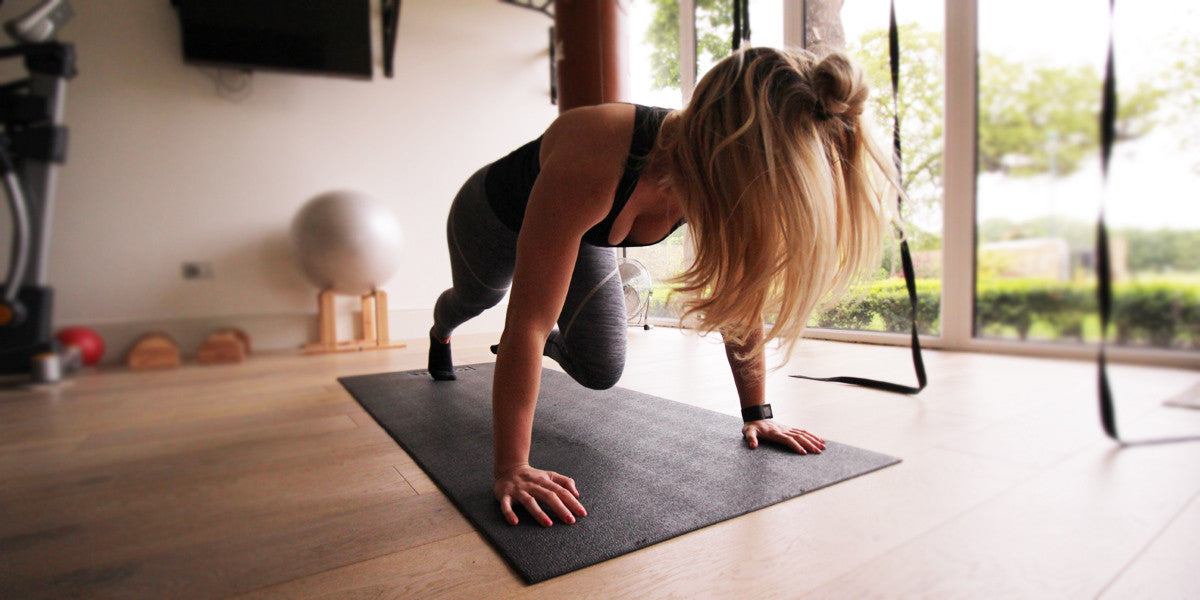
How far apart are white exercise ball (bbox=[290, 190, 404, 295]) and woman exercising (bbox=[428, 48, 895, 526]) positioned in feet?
6.30

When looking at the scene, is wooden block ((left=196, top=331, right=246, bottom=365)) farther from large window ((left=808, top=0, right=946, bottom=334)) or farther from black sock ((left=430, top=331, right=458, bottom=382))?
large window ((left=808, top=0, right=946, bottom=334))

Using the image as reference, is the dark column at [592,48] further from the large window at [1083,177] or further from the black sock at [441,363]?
the large window at [1083,177]

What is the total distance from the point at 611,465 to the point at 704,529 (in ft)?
0.89

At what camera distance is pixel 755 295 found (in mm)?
793

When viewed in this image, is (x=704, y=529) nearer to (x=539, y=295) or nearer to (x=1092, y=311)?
(x=539, y=295)

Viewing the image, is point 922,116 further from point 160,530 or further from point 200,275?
point 200,275

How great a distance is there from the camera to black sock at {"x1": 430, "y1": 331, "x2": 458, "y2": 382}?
1.81 meters

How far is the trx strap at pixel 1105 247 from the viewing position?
244mm

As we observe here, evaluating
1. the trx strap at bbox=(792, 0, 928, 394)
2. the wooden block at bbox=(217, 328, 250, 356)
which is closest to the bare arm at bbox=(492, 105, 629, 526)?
the trx strap at bbox=(792, 0, 928, 394)

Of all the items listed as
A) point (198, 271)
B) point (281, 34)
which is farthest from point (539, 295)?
point (281, 34)

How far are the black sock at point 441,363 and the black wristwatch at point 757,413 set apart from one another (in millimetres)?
1046

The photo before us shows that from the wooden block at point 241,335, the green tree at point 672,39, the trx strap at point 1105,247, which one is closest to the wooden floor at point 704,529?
the trx strap at point 1105,247

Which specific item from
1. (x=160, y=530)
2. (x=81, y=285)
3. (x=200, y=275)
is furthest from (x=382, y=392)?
(x=81, y=285)

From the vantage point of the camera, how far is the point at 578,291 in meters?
1.20
